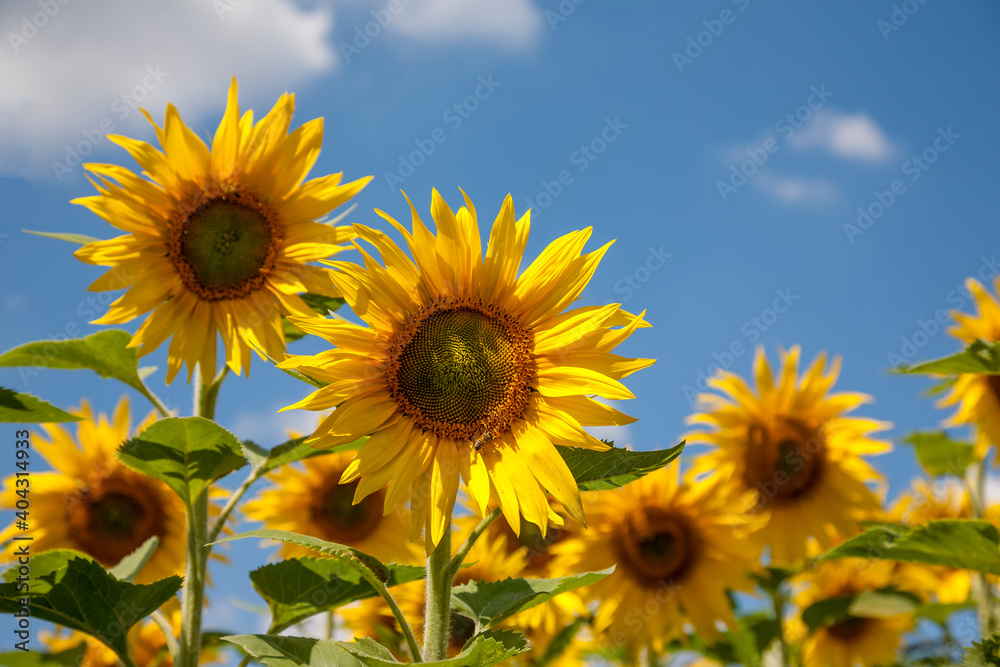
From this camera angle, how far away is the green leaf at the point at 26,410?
262cm

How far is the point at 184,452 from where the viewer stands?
274 cm

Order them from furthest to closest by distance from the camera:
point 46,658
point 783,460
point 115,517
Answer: point 783,460
point 115,517
point 46,658

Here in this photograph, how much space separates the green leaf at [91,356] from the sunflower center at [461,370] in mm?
1250

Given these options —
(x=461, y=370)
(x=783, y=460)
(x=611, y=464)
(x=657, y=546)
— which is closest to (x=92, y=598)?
(x=461, y=370)

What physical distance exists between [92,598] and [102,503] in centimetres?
206

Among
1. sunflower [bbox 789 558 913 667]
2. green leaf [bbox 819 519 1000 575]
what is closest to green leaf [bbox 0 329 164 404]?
green leaf [bbox 819 519 1000 575]

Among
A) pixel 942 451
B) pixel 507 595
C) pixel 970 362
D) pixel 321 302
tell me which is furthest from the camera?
pixel 942 451

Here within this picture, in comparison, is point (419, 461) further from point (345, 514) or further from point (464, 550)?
point (345, 514)

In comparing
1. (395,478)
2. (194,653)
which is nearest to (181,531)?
(194,653)

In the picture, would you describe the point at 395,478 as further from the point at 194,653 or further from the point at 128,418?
the point at 128,418

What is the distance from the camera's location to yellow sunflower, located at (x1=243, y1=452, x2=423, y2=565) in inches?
195

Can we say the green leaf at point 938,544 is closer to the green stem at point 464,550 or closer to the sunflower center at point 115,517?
the green stem at point 464,550

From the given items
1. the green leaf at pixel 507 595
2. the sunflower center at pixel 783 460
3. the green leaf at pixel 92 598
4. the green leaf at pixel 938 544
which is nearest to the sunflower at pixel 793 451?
the sunflower center at pixel 783 460

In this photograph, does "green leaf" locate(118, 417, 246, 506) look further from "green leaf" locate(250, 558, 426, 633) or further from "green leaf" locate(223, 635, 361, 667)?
"green leaf" locate(223, 635, 361, 667)
